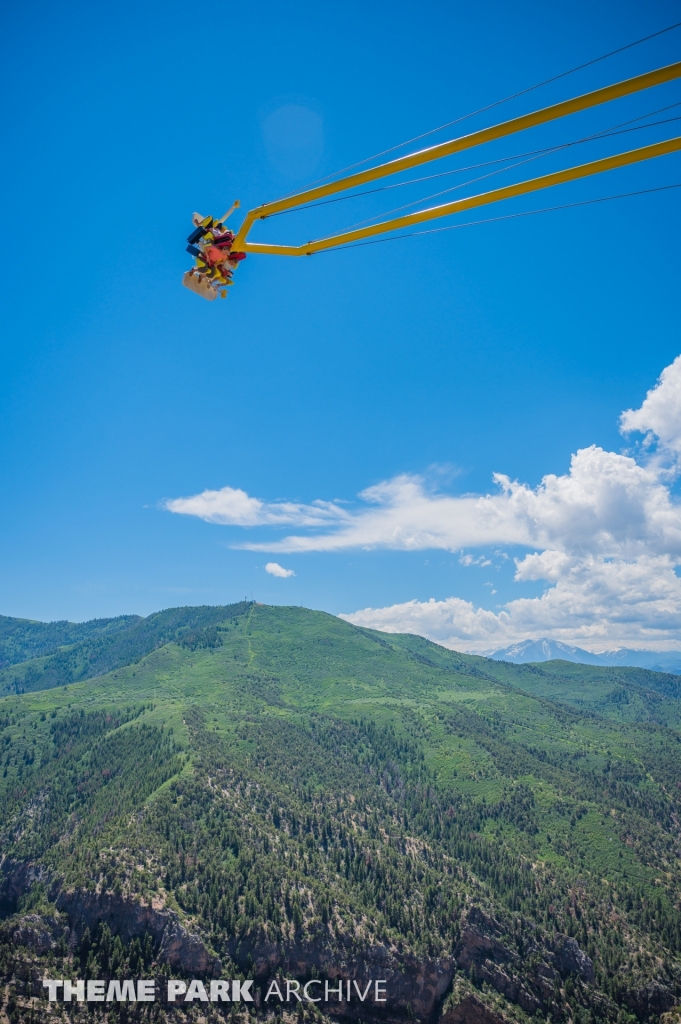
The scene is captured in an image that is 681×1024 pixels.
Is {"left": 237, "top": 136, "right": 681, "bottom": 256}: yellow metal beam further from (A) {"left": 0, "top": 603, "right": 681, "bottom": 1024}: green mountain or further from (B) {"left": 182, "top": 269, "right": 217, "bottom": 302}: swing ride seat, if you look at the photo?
(A) {"left": 0, "top": 603, "right": 681, "bottom": 1024}: green mountain

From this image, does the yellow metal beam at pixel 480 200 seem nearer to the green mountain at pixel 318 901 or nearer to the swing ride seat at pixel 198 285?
the swing ride seat at pixel 198 285

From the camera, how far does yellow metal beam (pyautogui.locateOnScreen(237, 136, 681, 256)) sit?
53.9ft

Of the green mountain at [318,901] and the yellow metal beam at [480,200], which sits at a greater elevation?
the yellow metal beam at [480,200]

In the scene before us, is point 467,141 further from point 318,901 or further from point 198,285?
point 318,901

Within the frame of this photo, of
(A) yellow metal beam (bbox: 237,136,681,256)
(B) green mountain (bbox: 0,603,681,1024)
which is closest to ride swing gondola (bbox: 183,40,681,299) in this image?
(A) yellow metal beam (bbox: 237,136,681,256)

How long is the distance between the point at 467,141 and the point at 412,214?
4121mm

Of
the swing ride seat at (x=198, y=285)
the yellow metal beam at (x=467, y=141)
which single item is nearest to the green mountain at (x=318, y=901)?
the swing ride seat at (x=198, y=285)

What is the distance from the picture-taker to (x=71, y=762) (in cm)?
19600

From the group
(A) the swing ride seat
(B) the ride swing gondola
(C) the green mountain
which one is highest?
(B) the ride swing gondola

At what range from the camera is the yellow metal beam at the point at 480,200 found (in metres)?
16.4

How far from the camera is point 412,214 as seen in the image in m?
20.1

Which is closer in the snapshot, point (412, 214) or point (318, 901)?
point (412, 214)

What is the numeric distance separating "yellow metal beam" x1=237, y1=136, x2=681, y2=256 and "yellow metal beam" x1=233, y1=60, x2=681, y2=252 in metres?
1.44

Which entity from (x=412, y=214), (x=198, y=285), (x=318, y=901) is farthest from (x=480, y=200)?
(x=318, y=901)
